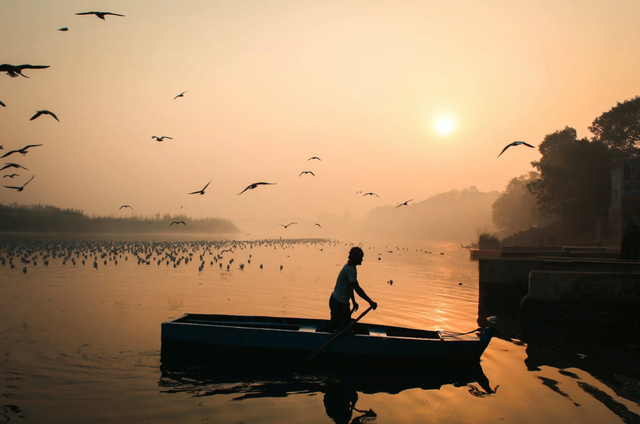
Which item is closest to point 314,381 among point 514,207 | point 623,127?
point 623,127

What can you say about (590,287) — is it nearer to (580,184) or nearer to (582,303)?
(582,303)

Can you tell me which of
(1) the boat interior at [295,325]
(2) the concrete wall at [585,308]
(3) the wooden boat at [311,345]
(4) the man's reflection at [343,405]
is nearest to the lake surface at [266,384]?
(4) the man's reflection at [343,405]

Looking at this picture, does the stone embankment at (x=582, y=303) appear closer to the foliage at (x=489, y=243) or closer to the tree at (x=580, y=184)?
the tree at (x=580, y=184)

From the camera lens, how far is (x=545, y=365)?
38.3ft

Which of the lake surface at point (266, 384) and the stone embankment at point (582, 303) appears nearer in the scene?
the lake surface at point (266, 384)

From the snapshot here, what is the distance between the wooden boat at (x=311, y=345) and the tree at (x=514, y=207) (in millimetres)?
81024

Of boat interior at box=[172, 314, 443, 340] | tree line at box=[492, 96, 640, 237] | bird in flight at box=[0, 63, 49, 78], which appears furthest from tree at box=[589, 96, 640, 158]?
bird in flight at box=[0, 63, 49, 78]

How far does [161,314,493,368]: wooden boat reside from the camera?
10555 mm

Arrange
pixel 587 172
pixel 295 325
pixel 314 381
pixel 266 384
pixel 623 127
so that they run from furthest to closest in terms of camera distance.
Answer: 1. pixel 623 127
2. pixel 587 172
3. pixel 295 325
4. pixel 314 381
5. pixel 266 384

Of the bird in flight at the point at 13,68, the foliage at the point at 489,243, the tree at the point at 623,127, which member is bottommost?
the foliage at the point at 489,243

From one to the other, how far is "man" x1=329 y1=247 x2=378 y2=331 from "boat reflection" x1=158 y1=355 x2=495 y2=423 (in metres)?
1.21

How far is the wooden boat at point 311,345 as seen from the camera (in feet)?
34.6

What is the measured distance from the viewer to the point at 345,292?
10570 mm

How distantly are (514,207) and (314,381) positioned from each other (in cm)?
9578
